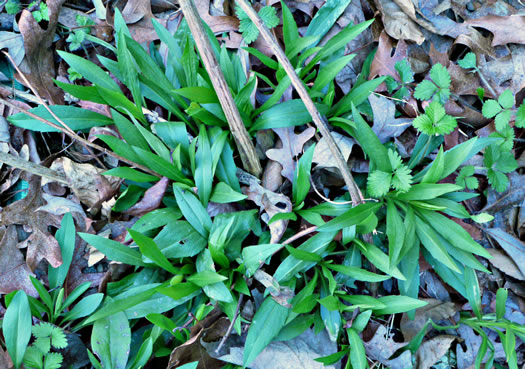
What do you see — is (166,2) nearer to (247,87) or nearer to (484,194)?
(247,87)

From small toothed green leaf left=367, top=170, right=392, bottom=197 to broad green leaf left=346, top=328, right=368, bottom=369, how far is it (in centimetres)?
50

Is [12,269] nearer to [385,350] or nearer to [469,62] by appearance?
[385,350]

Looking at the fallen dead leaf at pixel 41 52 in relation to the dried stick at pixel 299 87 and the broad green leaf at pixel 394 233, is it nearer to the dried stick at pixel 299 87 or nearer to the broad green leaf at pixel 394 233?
the dried stick at pixel 299 87

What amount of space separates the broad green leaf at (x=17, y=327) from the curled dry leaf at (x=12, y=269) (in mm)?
131

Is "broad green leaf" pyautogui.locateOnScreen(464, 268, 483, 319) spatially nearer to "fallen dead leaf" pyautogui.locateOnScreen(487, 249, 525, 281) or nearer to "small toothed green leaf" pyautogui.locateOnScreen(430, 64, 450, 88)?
"fallen dead leaf" pyautogui.locateOnScreen(487, 249, 525, 281)

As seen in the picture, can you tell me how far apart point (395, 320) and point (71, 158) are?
1437 millimetres

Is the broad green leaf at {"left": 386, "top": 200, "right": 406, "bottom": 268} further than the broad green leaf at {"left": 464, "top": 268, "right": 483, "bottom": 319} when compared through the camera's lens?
No

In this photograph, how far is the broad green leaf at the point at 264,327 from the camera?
126 centimetres

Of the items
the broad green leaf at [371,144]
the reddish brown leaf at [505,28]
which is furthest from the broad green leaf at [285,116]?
the reddish brown leaf at [505,28]

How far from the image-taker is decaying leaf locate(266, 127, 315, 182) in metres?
1.44

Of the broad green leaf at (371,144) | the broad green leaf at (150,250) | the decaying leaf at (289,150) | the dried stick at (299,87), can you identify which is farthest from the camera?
the decaying leaf at (289,150)

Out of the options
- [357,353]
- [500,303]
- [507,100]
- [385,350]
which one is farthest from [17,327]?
[507,100]

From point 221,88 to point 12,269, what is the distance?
1006 mm

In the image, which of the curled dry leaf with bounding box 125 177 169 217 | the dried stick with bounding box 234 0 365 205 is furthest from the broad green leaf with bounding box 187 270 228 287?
the dried stick with bounding box 234 0 365 205
